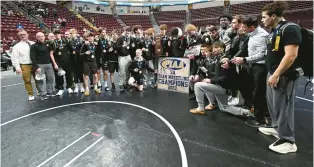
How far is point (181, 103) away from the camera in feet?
14.9

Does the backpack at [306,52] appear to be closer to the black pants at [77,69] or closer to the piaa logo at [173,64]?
the piaa logo at [173,64]

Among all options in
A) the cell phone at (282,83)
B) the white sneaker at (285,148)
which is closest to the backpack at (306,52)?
the cell phone at (282,83)

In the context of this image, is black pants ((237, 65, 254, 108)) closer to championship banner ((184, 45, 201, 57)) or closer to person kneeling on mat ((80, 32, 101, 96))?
championship banner ((184, 45, 201, 57))

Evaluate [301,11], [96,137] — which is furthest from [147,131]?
[301,11]

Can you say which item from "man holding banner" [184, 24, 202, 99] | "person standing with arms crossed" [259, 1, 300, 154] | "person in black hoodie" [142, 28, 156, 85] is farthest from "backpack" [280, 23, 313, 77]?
"person in black hoodie" [142, 28, 156, 85]

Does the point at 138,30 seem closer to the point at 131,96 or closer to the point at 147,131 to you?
the point at 131,96

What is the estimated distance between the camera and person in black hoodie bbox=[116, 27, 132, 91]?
5434 millimetres

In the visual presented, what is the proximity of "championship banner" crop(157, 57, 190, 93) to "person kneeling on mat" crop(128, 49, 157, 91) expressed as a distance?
53cm

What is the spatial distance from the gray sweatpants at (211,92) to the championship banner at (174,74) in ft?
4.62

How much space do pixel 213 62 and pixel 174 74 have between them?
176 cm

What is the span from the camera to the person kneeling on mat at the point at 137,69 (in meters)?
5.65

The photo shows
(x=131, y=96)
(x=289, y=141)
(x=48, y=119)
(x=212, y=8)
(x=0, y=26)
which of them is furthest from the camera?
(x=212, y=8)

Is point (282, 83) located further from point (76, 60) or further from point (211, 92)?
point (76, 60)

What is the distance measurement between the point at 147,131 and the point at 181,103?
1620mm
